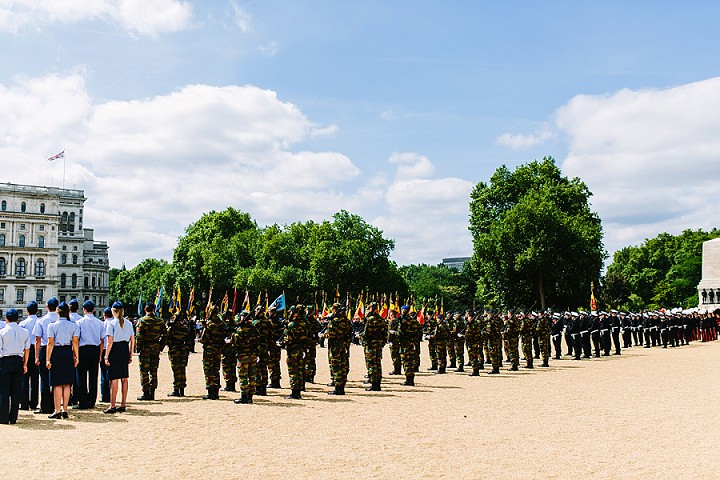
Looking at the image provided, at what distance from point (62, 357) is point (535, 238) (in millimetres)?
43173

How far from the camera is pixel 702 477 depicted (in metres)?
7.95

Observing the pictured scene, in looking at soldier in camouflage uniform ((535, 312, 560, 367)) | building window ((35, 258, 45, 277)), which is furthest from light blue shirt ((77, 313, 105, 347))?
building window ((35, 258, 45, 277))

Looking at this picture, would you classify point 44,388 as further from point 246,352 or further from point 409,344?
point 409,344

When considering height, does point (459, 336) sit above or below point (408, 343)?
above

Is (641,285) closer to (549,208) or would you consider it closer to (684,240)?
(684,240)

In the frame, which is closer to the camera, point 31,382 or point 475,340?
point 31,382

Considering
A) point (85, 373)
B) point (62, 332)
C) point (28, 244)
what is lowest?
point (85, 373)

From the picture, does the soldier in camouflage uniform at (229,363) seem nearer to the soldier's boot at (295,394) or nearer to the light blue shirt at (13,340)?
the soldier's boot at (295,394)

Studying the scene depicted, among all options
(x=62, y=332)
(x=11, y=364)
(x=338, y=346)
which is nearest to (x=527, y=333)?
(x=338, y=346)

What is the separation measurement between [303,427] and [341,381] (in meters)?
4.34

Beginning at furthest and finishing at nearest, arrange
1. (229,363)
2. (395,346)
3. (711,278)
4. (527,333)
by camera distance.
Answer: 1. (711,278)
2. (527,333)
3. (395,346)
4. (229,363)

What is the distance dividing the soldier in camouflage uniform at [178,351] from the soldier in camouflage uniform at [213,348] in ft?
1.72

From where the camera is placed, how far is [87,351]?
12.9 meters

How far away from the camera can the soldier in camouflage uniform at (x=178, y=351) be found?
587 inches
